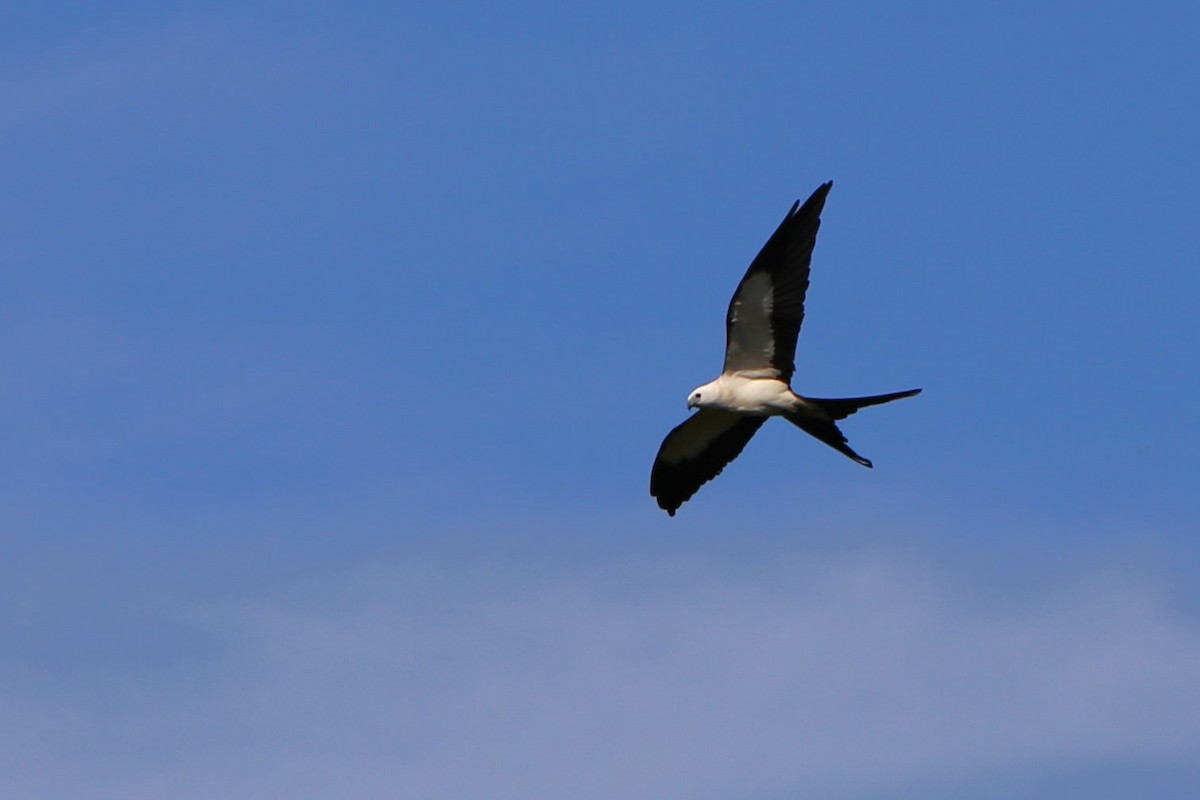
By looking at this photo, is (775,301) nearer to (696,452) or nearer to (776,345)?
(776,345)

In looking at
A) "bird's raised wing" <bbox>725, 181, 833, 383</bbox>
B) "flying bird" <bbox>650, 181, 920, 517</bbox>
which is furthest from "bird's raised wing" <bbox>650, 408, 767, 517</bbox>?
"bird's raised wing" <bbox>725, 181, 833, 383</bbox>

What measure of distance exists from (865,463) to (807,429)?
3.00 feet

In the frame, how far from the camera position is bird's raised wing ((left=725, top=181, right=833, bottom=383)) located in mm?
19172

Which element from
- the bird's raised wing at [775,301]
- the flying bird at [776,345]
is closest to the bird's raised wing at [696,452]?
the flying bird at [776,345]

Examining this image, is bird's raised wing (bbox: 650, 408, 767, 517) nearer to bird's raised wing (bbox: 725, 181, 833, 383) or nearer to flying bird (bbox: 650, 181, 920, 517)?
flying bird (bbox: 650, 181, 920, 517)

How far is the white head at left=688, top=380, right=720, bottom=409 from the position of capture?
793 inches

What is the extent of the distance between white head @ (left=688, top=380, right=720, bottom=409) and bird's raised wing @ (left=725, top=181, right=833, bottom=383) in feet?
0.84

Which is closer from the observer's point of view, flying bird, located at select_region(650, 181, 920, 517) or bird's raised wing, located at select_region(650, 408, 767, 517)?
flying bird, located at select_region(650, 181, 920, 517)

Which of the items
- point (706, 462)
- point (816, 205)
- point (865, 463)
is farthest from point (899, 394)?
point (706, 462)

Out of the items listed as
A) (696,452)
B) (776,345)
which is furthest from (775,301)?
(696,452)

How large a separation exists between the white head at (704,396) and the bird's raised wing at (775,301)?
0.84 feet

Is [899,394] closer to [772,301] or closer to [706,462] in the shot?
[772,301]

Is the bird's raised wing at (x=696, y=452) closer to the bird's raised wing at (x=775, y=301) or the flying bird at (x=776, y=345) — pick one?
the flying bird at (x=776, y=345)

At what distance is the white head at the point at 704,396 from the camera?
20141 millimetres
